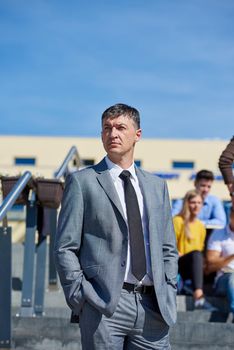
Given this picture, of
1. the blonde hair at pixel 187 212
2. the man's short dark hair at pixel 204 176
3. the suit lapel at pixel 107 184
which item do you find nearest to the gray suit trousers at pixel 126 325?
the suit lapel at pixel 107 184

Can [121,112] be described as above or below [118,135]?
above

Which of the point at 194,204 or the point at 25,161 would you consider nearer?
the point at 194,204

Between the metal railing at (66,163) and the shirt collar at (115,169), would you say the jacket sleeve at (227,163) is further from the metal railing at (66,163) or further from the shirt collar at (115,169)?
the shirt collar at (115,169)

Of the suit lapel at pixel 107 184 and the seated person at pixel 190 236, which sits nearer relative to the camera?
the suit lapel at pixel 107 184

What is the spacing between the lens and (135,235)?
3393mm

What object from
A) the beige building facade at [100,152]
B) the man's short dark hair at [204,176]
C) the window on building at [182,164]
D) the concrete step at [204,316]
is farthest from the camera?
the window on building at [182,164]

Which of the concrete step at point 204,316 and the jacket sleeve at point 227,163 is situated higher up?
the jacket sleeve at point 227,163

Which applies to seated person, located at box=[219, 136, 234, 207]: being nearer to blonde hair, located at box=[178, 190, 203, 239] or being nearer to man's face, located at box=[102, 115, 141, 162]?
blonde hair, located at box=[178, 190, 203, 239]

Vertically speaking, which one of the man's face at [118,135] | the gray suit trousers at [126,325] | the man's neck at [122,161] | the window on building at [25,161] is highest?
the window on building at [25,161]

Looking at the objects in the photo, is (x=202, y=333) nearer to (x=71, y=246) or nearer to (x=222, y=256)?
(x=222, y=256)

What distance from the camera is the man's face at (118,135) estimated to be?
137 inches

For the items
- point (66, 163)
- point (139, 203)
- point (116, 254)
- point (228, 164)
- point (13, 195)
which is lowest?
point (116, 254)

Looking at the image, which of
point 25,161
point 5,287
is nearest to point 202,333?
point 5,287

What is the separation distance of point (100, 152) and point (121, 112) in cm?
5208
